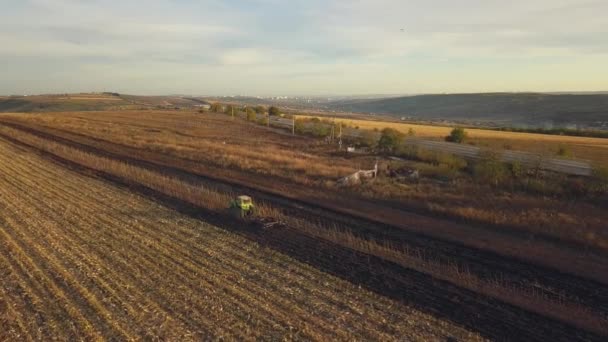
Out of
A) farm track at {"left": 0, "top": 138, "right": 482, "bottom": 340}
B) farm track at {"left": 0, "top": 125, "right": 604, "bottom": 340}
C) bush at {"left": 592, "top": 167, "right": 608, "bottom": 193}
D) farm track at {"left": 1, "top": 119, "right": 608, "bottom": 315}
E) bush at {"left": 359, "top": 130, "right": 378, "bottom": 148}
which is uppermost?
bush at {"left": 592, "top": 167, "right": 608, "bottom": 193}

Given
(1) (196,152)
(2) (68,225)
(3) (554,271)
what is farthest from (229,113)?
(3) (554,271)

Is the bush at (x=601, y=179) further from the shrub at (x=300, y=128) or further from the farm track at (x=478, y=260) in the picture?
the shrub at (x=300, y=128)

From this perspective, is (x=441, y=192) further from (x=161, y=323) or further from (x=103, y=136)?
(x=103, y=136)

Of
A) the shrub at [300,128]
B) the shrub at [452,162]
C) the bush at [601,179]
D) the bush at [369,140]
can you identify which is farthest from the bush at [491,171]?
the shrub at [300,128]

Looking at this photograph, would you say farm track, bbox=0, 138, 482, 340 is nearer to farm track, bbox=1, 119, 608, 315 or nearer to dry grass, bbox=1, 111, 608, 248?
farm track, bbox=1, 119, 608, 315

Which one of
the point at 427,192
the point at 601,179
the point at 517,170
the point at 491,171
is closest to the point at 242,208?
the point at 427,192

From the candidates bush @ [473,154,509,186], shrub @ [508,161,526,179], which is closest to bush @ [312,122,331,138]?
bush @ [473,154,509,186]
